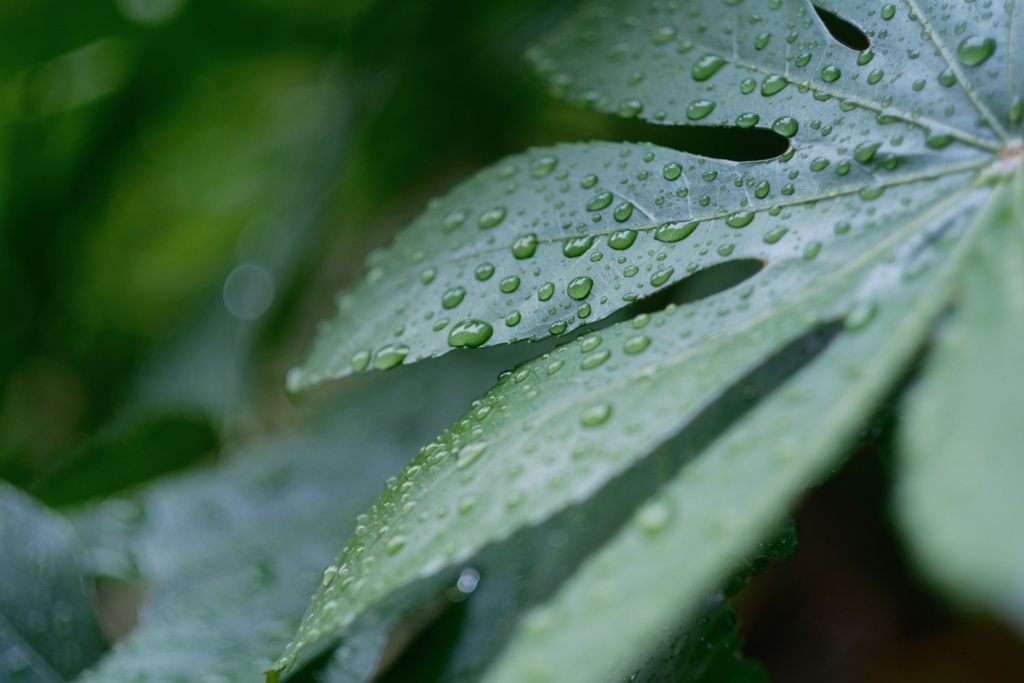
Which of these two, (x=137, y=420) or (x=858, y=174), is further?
(x=137, y=420)

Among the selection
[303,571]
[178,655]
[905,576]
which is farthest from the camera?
[905,576]

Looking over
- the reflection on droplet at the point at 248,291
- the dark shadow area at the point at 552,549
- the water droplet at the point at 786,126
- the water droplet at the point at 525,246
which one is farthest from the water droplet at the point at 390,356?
the reflection on droplet at the point at 248,291

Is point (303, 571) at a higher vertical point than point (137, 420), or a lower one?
higher

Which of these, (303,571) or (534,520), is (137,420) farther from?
(534,520)

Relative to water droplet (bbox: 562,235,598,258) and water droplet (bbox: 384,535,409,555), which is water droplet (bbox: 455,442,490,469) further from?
water droplet (bbox: 562,235,598,258)

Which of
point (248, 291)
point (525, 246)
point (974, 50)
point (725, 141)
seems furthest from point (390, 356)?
point (248, 291)

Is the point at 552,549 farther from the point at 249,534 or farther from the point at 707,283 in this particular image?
the point at 249,534

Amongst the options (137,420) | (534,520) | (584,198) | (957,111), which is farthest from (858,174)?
(137,420)
